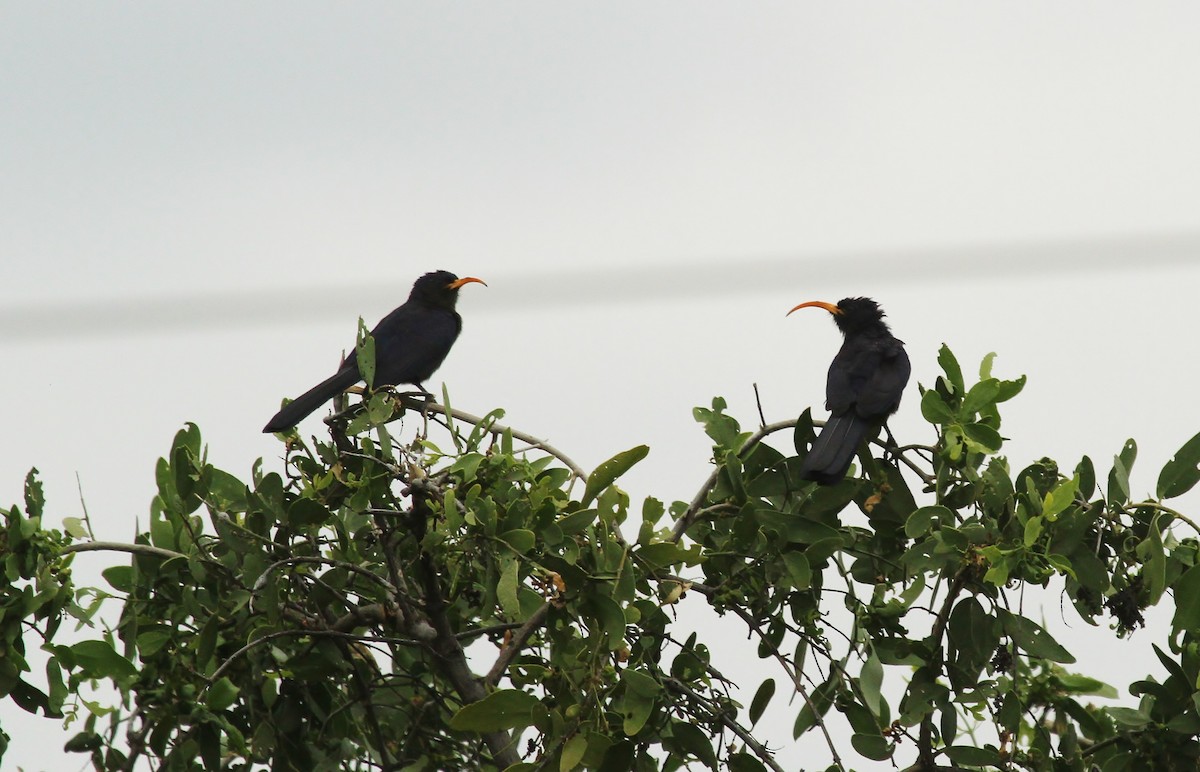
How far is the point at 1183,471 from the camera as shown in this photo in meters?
3.78

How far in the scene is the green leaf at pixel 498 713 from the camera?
3.43 m

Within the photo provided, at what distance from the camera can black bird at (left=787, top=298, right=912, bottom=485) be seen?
3.99 metres

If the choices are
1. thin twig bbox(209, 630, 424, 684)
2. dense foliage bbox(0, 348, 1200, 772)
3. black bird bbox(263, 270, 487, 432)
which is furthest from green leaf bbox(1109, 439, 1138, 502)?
black bird bbox(263, 270, 487, 432)

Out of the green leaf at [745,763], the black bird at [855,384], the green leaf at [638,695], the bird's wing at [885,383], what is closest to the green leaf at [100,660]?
the green leaf at [638,695]

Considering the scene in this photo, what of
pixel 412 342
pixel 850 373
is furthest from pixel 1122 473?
pixel 412 342

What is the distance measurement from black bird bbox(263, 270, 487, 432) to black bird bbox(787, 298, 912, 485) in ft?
6.25

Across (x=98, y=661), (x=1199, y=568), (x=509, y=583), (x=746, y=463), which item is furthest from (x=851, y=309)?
(x=98, y=661)

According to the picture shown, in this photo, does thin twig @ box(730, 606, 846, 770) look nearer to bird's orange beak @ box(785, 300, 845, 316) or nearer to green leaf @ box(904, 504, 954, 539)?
green leaf @ box(904, 504, 954, 539)

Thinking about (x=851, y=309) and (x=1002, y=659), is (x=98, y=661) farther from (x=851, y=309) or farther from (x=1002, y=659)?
(x=851, y=309)

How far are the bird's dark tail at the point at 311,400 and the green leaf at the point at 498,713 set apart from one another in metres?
1.60

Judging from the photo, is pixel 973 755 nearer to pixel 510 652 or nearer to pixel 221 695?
pixel 510 652

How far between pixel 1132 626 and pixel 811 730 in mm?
982

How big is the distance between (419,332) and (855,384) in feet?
8.33

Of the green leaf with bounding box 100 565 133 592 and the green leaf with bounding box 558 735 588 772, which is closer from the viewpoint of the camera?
the green leaf with bounding box 558 735 588 772
